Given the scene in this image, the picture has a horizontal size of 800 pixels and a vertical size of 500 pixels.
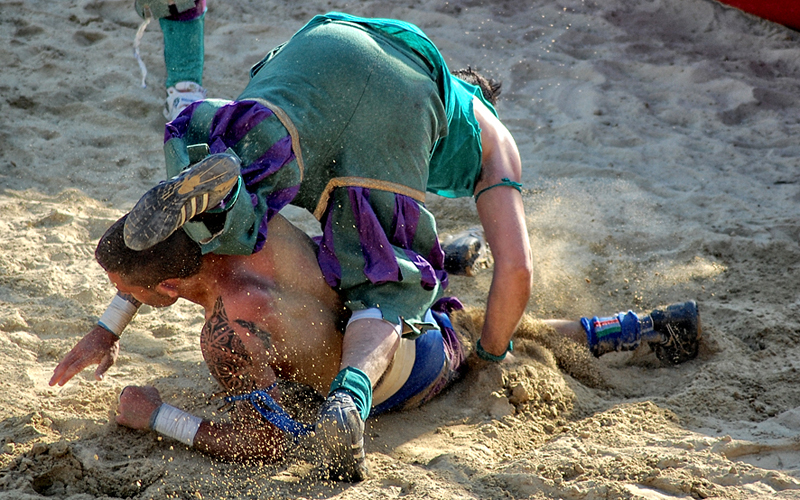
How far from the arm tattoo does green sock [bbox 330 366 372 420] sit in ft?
0.87

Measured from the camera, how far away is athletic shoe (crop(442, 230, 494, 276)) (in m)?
2.72

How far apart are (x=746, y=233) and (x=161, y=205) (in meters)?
2.36

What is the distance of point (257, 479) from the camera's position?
164 cm

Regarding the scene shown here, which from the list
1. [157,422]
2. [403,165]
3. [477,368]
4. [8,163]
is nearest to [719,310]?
[477,368]

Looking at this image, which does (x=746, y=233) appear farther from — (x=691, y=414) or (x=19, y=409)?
(x=19, y=409)

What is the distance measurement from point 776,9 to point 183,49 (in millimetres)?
3433

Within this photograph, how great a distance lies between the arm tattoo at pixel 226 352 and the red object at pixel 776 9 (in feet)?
13.2

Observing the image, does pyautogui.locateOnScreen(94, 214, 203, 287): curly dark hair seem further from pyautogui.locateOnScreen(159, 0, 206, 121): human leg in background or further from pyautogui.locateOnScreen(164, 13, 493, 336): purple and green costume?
pyautogui.locateOnScreen(159, 0, 206, 121): human leg in background

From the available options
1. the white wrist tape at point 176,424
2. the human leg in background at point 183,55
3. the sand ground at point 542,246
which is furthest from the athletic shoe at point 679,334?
the human leg in background at point 183,55

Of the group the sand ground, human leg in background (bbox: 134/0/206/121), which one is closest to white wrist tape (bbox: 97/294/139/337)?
the sand ground

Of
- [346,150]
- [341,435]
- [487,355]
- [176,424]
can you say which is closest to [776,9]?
[487,355]

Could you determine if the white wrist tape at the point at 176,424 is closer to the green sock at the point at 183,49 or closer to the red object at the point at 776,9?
the green sock at the point at 183,49

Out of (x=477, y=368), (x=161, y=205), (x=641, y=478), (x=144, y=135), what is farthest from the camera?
(x=144, y=135)

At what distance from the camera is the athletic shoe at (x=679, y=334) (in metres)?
2.35
